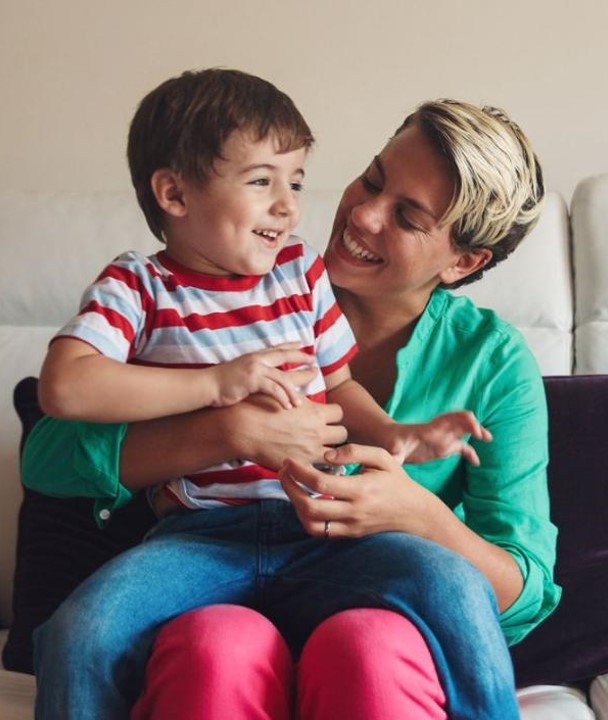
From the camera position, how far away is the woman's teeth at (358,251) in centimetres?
155

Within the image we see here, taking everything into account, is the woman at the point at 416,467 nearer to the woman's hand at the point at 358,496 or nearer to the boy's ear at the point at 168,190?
the woman's hand at the point at 358,496

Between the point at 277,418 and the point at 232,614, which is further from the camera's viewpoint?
the point at 277,418

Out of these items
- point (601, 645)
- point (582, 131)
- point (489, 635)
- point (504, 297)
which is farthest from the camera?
point (582, 131)

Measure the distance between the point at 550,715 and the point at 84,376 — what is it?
85 centimetres

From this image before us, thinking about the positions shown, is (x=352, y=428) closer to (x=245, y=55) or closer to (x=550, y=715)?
(x=550, y=715)

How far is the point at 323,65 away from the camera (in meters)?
2.42

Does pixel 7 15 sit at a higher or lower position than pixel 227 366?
higher

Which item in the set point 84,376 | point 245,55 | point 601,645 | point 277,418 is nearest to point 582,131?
point 245,55

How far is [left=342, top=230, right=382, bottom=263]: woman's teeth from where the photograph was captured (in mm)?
1552


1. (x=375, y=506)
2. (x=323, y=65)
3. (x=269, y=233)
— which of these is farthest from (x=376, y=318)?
(x=323, y=65)

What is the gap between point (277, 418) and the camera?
134 cm

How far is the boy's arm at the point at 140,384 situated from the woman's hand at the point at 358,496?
108 millimetres

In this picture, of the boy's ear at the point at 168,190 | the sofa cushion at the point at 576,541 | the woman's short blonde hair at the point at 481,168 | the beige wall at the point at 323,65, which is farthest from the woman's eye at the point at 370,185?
the beige wall at the point at 323,65

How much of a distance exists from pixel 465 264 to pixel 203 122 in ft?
1.71
